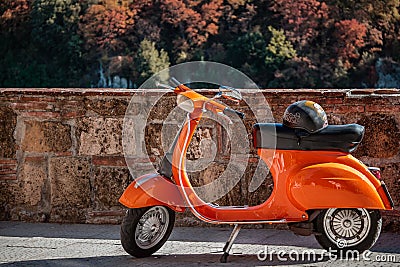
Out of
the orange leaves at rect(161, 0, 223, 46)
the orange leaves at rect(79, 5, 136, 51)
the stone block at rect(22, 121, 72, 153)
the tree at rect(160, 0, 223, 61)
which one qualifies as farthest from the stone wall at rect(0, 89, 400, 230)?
the orange leaves at rect(161, 0, 223, 46)

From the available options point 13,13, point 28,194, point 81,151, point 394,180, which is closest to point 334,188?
point 394,180

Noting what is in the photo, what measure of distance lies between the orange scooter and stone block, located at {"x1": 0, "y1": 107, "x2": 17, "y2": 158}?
1.30 m

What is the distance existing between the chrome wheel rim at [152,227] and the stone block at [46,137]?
3.57 feet

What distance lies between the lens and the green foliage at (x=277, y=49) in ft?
Result: 131

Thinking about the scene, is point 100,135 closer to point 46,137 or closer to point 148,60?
point 46,137

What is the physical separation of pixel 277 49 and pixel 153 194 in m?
37.0

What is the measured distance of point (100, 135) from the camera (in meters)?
4.50

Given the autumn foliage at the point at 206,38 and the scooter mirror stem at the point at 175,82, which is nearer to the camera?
the scooter mirror stem at the point at 175,82

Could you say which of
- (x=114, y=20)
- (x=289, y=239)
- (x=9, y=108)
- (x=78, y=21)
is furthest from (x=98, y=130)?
(x=78, y=21)

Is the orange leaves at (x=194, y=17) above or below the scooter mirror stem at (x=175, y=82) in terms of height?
above

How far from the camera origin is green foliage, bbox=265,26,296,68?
39.8 meters

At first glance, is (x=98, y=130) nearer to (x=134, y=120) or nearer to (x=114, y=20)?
(x=134, y=120)

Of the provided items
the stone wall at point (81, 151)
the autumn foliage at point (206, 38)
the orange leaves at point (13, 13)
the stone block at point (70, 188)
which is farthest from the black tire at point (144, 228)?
the orange leaves at point (13, 13)

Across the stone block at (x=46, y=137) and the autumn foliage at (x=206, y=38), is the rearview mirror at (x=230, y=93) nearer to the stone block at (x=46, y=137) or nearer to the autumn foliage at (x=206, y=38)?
the stone block at (x=46, y=137)
